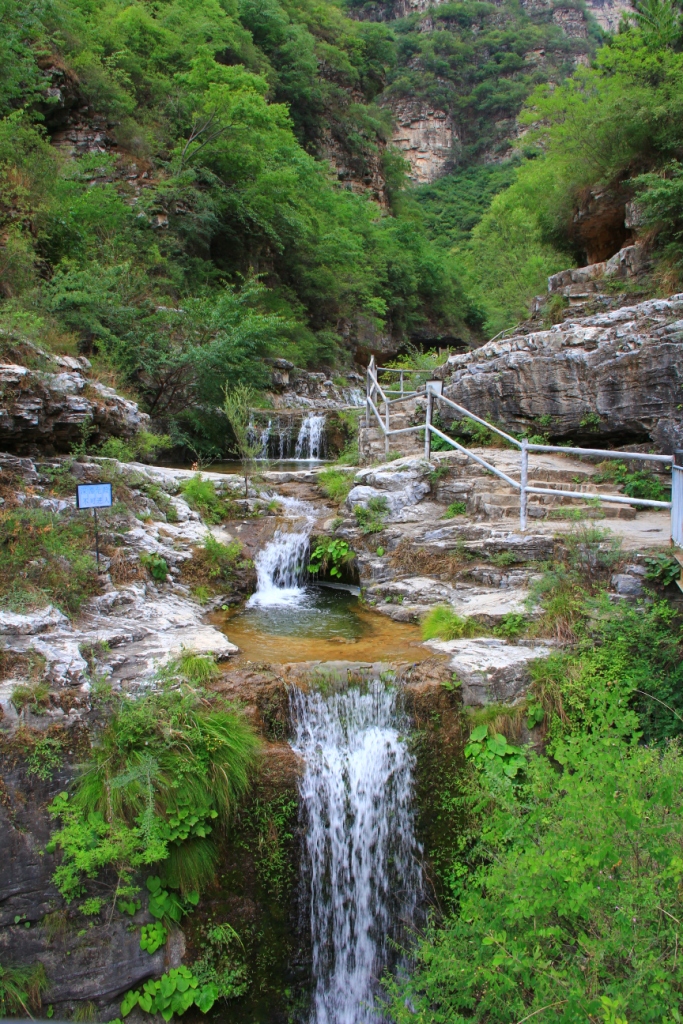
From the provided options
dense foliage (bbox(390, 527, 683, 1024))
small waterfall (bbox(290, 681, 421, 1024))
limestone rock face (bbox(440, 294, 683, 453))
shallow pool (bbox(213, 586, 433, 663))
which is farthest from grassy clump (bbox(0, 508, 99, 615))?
limestone rock face (bbox(440, 294, 683, 453))

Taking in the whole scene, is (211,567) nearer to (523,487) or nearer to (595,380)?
(523,487)

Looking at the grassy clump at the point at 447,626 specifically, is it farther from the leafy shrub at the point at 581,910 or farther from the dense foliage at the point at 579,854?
the leafy shrub at the point at 581,910

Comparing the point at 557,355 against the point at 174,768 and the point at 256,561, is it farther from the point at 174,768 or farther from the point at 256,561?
the point at 174,768

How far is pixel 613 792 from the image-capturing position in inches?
157

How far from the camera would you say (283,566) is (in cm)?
959

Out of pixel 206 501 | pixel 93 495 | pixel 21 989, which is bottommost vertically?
pixel 21 989

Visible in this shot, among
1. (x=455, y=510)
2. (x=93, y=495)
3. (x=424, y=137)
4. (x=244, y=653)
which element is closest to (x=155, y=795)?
(x=244, y=653)

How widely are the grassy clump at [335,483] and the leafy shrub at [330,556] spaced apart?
106cm

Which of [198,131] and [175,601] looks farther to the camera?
[198,131]

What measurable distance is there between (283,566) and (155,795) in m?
4.85

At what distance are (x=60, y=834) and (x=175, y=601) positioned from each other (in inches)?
137

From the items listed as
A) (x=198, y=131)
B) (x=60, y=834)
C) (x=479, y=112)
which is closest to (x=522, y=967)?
(x=60, y=834)

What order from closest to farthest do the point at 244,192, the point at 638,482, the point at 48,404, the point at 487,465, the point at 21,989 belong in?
the point at 21,989 < the point at 487,465 < the point at 48,404 < the point at 638,482 < the point at 244,192

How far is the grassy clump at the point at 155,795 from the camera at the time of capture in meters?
4.77
